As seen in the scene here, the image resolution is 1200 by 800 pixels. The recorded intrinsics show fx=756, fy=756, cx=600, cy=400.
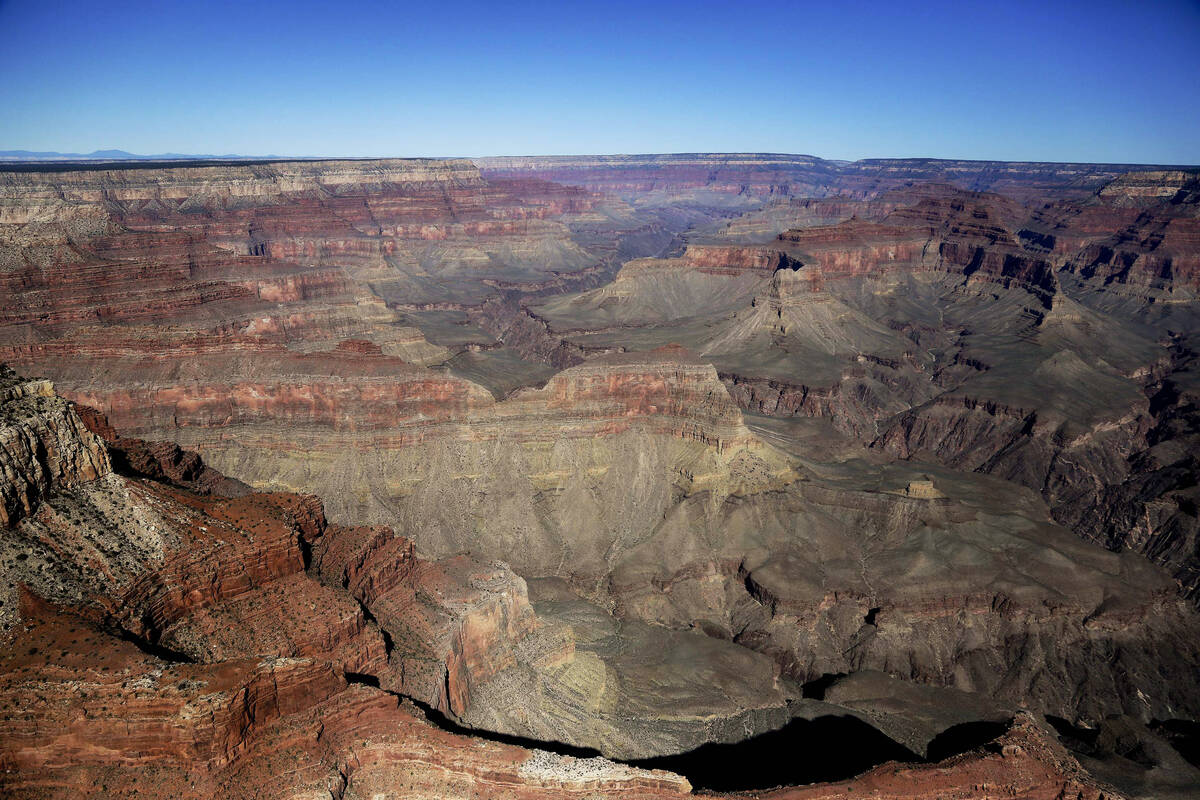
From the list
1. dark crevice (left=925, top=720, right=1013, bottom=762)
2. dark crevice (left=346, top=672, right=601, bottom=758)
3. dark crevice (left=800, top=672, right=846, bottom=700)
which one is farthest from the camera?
dark crevice (left=800, top=672, right=846, bottom=700)

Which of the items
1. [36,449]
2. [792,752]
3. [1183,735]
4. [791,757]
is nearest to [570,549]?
[792,752]

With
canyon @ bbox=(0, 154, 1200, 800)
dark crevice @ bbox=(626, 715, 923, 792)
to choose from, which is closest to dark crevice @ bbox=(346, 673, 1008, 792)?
dark crevice @ bbox=(626, 715, 923, 792)

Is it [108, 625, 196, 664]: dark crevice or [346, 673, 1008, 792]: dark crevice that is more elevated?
[108, 625, 196, 664]: dark crevice

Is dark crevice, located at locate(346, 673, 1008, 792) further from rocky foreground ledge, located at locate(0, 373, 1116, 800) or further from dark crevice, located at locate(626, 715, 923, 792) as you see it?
rocky foreground ledge, located at locate(0, 373, 1116, 800)

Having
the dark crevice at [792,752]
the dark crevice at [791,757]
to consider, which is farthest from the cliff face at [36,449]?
the dark crevice at [791,757]

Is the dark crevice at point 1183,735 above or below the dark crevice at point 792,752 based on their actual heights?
below

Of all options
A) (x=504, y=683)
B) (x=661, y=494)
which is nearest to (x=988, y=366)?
(x=661, y=494)

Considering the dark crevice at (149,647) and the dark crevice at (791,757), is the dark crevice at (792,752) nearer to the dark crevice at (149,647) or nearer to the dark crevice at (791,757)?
the dark crevice at (791,757)

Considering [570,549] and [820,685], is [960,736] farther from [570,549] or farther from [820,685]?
[570,549]

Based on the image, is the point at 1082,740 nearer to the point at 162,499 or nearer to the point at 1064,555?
the point at 1064,555
